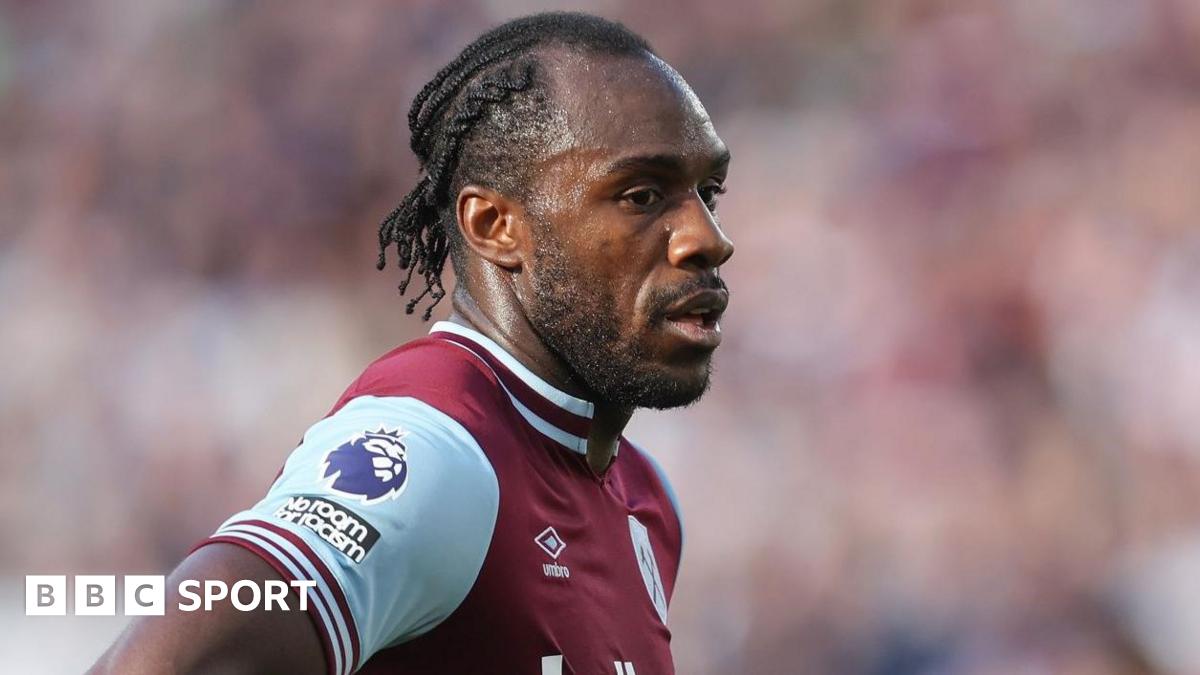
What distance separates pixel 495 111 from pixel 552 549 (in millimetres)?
840

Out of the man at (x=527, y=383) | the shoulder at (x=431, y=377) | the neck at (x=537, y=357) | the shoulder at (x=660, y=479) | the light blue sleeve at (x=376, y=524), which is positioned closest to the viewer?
the light blue sleeve at (x=376, y=524)

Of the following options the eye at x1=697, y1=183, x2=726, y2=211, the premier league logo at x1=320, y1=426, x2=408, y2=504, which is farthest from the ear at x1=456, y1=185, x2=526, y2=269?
the premier league logo at x1=320, y1=426, x2=408, y2=504

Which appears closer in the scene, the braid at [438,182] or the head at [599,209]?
the head at [599,209]

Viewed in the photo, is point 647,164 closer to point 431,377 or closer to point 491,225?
point 491,225

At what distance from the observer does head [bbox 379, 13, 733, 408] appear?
255 centimetres

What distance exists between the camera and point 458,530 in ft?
6.79

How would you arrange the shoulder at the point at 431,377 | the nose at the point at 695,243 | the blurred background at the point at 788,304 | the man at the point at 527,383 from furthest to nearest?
1. the blurred background at the point at 788,304
2. the nose at the point at 695,243
3. the shoulder at the point at 431,377
4. the man at the point at 527,383

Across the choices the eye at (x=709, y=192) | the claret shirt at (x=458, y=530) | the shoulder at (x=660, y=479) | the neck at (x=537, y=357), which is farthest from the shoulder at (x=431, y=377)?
the shoulder at (x=660, y=479)

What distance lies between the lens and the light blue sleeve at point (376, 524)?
188 cm

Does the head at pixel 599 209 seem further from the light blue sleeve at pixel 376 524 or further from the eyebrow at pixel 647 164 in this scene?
the light blue sleeve at pixel 376 524

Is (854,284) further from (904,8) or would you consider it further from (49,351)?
(49,351)

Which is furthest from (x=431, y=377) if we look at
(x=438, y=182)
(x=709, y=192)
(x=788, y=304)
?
(x=788, y=304)

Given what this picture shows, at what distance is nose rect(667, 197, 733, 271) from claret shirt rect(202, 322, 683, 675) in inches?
12.9

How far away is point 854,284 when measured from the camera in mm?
6320
